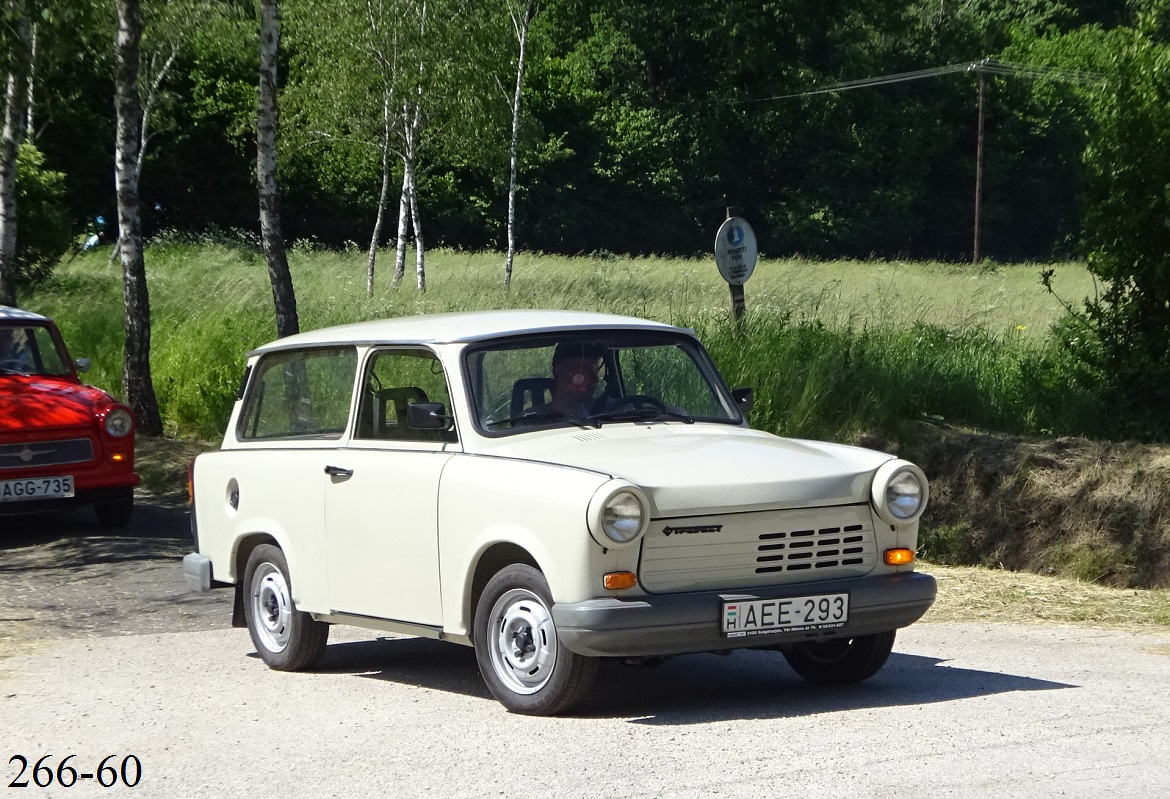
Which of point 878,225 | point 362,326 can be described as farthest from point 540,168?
point 362,326

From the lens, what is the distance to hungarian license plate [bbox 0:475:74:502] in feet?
41.4

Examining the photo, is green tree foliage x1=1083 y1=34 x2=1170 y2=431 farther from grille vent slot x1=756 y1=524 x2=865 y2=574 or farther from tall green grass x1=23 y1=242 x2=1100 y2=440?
grille vent slot x1=756 y1=524 x2=865 y2=574

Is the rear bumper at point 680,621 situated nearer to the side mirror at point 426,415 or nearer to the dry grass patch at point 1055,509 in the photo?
the side mirror at point 426,415

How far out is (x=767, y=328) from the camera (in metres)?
16.9

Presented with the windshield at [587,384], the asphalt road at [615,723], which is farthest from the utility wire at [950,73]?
the windshield at [587,384]

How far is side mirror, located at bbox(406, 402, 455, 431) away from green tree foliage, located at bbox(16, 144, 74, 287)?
24.1 metres

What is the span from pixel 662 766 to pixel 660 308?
18.3m

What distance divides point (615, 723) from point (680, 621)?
0.58 metres

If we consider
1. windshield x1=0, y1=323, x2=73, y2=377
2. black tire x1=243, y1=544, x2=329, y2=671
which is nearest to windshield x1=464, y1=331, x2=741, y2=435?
black tire x1=243, y1=544, x2=329, y2=671

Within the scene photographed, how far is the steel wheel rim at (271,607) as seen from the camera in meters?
8.13

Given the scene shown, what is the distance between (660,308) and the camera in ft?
77.6

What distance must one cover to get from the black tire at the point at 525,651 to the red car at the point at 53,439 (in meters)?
7.35

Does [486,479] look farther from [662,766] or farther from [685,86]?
[685,86]

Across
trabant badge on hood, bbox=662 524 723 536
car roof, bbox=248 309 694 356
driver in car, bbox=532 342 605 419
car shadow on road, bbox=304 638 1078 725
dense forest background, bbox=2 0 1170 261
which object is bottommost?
car shadow on road, bbox=304 638 1078 725
